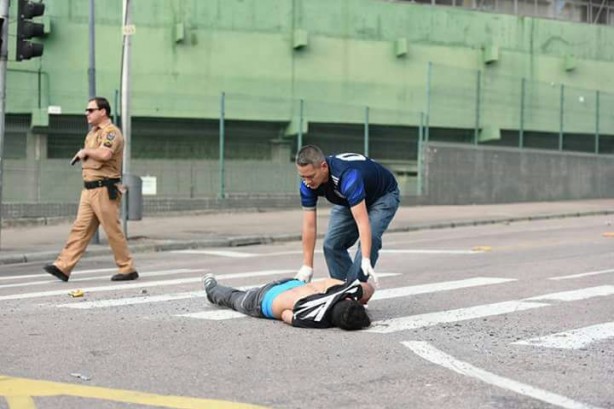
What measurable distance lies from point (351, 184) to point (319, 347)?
162 centimetres

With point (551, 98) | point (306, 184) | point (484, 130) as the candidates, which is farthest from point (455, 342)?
point (551, 98)

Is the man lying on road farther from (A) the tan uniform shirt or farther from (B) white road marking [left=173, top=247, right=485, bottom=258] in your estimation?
(B) white road marking [left=173, top=247, right=485, bottom=258]

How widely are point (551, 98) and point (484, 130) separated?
3913 mm

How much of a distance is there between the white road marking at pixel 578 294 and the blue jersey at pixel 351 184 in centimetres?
222

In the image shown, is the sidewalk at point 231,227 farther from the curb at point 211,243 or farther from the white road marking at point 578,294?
the white road marking at point 578,294

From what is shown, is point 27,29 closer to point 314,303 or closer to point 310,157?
point 310,157

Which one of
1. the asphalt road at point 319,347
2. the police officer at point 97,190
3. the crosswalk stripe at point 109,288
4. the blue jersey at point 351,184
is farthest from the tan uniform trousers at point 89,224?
the blue jersey at point 351,184

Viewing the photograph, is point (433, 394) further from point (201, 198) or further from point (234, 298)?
point (201, 198)

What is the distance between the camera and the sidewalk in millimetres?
15594

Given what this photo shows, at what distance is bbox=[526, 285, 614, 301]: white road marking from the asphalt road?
0.9 inches

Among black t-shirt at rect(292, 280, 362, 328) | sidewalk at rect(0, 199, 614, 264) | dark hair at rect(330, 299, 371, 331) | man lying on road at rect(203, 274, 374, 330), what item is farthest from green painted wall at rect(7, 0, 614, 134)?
dark hair at rect(330, 299, 371, 331)

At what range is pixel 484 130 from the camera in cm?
3169

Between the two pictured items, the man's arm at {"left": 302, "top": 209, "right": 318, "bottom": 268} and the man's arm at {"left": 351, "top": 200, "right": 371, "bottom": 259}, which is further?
the man's arm at {"left": 302, "top": 209, "right": 318, "bottom": 268}

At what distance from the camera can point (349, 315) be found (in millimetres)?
6727
